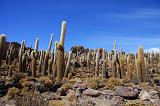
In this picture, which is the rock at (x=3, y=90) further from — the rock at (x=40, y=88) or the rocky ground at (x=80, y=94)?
the rock at (x=40, y=88)

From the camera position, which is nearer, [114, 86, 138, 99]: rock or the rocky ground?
the rocky ground

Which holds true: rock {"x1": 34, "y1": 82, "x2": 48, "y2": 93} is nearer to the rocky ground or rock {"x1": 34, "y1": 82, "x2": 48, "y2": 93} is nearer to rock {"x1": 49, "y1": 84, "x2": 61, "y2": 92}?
the rocky ground

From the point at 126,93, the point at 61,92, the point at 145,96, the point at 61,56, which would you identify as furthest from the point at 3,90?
the point at 145,96

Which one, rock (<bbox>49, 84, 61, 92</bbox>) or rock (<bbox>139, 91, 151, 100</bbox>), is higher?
rock (<bbox>49, 84, 61, 92</bbox>)

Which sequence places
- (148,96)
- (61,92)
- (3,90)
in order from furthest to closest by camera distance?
(61,92), (3,90), (148,96)

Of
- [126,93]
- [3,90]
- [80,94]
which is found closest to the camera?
[126,93]

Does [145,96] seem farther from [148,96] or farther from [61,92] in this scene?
[61,92]

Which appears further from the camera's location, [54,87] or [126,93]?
[54,87]

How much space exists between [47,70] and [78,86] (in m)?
8.94

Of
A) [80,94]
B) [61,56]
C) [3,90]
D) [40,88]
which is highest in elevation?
[61,56]

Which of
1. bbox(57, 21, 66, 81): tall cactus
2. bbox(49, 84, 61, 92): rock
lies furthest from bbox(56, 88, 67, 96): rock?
bbox(57, 21, 66, 81): tall cactus

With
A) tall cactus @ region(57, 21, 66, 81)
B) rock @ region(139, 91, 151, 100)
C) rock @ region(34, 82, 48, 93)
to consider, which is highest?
tall cactus @ region(57, 21, 66, 81)

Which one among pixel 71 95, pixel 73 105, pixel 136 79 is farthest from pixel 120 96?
Answer: pixel 136 79

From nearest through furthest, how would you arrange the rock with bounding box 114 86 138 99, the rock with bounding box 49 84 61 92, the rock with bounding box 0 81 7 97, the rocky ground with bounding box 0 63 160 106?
1. the rocky ground with bounding box 0 63 160 106
2. the rock with bounding box 114 86 138 99
3. the rock with bounding box 0 81 7 97
4. the rock with bounding box 49 84 61 92
